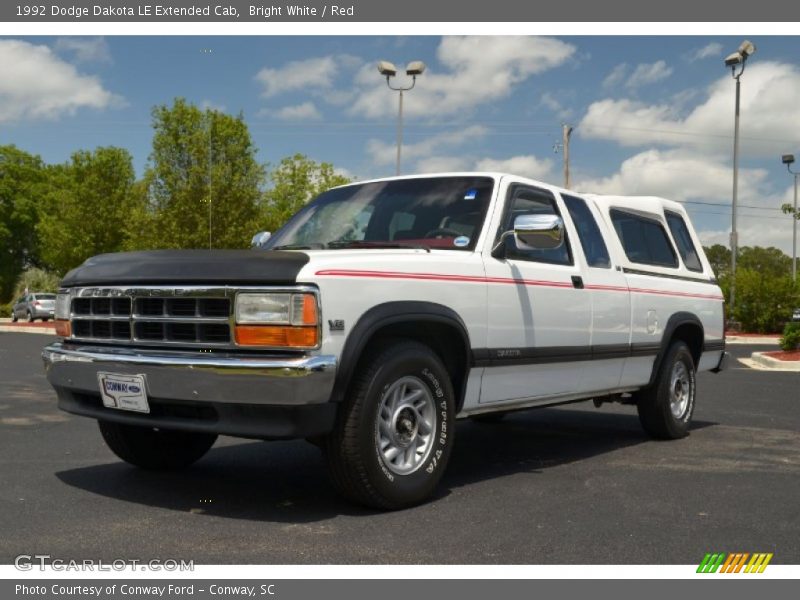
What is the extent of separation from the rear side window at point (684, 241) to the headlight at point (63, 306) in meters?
5.25

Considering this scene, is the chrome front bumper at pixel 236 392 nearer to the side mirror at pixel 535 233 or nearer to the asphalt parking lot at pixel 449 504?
the asphalt parking lot at pixel 449 504

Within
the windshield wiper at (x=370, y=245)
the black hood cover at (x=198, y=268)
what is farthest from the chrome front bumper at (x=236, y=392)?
the windshield wiper at (x=370, y=245)

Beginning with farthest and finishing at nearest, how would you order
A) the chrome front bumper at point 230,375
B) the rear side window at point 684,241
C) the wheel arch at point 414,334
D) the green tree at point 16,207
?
the green tree at point 16,207
the rear side window at point 684,241
the wheel arch at point 414,334
the chrome front bumper at point 230,375

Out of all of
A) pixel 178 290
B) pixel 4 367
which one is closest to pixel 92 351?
pixel 178 290

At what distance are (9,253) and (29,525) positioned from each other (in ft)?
260

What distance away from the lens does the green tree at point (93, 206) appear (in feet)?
162

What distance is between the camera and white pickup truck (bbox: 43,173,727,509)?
4543mm

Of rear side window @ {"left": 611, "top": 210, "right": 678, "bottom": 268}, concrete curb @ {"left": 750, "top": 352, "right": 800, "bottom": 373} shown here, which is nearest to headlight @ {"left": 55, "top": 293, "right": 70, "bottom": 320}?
rear side window @ {"left": 611, "top": 210, "right": 678, "bottom": 268}

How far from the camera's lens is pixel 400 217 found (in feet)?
20.3

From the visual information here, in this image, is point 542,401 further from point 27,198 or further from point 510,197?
point 27,198

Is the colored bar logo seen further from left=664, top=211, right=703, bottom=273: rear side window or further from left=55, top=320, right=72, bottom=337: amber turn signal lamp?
left=664, top=211, right=703, bottom=273: rear side window

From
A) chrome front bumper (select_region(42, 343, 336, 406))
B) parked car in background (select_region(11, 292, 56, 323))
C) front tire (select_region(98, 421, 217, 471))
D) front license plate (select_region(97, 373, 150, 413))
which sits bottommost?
parked car in background (select_region(11, 292, 56, 323))

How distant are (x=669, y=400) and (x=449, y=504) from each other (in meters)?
3.35

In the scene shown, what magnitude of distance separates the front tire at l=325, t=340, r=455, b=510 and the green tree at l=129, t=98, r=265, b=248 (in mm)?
22961
